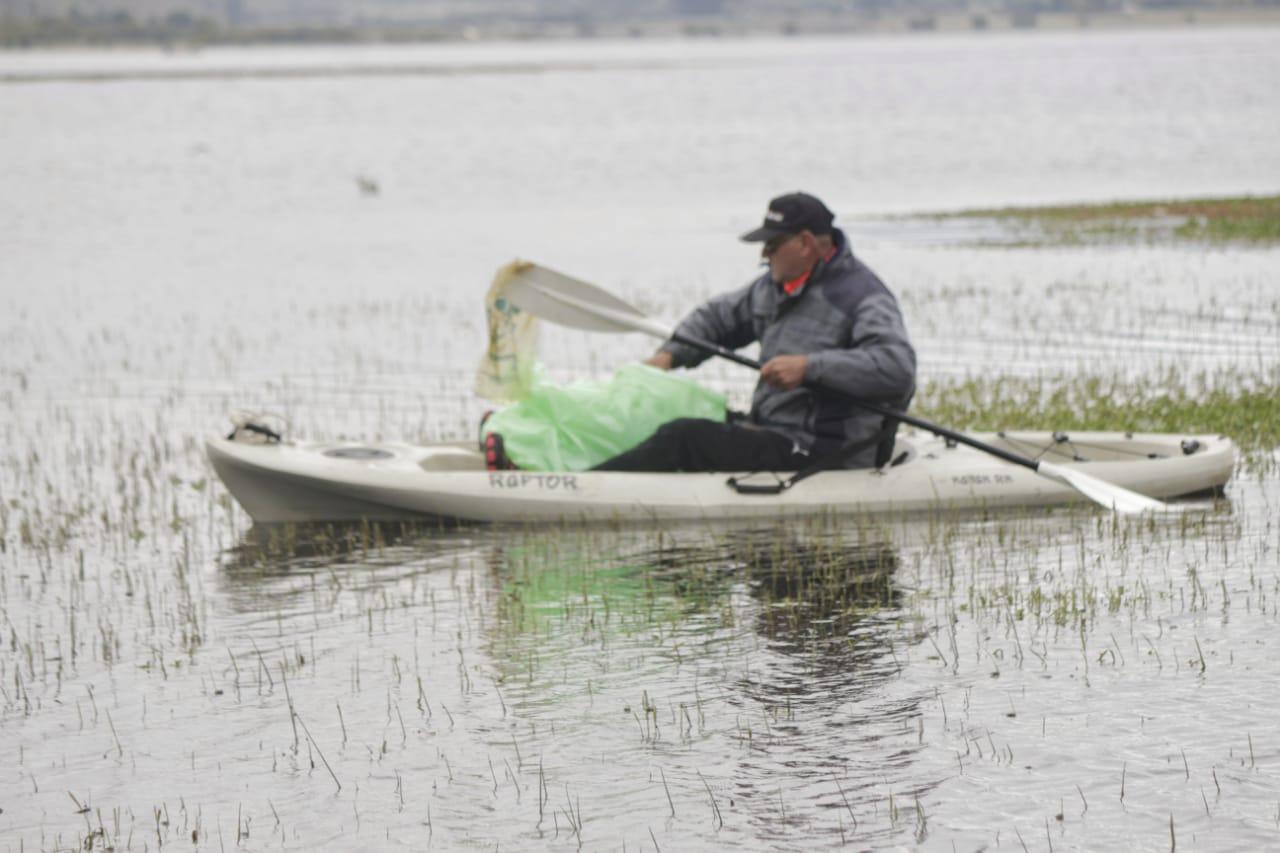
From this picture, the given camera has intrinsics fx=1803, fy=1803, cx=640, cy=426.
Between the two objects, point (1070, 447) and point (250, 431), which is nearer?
point (250, 431)

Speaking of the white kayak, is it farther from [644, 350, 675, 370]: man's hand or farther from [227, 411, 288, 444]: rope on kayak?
[644, 350, 675, 370]: man's hand

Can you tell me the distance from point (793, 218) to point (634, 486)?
178 cm

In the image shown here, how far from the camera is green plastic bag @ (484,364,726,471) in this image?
1055 cm

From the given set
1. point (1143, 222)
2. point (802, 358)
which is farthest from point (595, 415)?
point (1143, 222)

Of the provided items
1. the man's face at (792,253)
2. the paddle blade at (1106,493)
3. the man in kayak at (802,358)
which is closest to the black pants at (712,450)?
the man in kayak at (802,358)

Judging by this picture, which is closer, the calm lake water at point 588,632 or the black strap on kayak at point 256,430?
the calm lake water at point 588,632

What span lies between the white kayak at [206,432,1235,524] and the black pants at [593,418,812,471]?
124mm

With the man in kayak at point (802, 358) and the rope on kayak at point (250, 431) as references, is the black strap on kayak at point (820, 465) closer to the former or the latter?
the man in kayak at point (802, 358)

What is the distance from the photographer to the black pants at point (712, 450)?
33.9ft

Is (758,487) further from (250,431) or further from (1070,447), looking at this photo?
(250,431)

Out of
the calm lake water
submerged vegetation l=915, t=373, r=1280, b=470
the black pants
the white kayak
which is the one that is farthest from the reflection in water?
submerged vegetation l=915, t=373, r=1280, b=470

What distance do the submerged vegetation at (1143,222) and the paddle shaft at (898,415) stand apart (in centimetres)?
1563

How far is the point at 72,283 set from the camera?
25.0 meters

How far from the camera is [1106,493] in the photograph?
32.2ft
